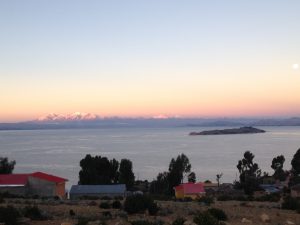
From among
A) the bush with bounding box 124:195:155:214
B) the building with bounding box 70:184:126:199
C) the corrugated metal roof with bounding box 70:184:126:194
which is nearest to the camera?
the bush with bounding box 124:195:155:214

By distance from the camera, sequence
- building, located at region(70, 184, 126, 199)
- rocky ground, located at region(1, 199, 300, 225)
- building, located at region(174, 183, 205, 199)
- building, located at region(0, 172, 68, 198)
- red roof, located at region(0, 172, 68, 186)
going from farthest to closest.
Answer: building, located at region(174, 183, 205, 199) < building, located at region(70, 184, 126, 199) < red roof, located at region(0, 172, 68, 186) < building, located at region(0, 172, 68, 198) < rocky ground, located at region(1, 199, 300, 225)

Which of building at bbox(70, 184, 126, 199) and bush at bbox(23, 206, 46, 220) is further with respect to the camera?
building at bbox(70, 184, 126, 199)

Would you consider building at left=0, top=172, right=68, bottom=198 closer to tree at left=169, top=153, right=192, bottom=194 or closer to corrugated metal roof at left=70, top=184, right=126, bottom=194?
corrugated metal roof at left=70, top=184, right=126, bottom=194

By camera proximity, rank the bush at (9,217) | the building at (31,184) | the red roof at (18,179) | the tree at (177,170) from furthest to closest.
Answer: the tree at (177,170), the red roof at (18,179), the building at (31,184), the bush at (9,217)

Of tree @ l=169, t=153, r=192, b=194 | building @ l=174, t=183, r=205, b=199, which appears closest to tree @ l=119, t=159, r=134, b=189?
tree @ l=169, t=153, r=192, b=194

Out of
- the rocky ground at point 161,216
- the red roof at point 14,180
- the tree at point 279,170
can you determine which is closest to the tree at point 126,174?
the red roof at point 14,180

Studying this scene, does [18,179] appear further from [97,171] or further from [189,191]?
[97,171]

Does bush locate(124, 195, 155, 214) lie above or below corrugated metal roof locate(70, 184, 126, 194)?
above

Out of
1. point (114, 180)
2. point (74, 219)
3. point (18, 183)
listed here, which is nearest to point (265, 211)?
point (74, 219)

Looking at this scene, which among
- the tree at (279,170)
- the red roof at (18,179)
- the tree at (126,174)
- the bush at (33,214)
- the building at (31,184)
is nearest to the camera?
the bush at (33,214)

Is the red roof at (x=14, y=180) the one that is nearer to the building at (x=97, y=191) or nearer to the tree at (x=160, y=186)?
the building at (x=97, y=191)

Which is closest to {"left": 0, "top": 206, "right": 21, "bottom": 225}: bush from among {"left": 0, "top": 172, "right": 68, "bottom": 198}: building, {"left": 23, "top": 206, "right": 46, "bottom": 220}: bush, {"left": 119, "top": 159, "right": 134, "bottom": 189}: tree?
{"left": 23, "top": 206, "right": 46, "bottom": 220}: bush

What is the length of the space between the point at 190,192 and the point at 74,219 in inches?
1134

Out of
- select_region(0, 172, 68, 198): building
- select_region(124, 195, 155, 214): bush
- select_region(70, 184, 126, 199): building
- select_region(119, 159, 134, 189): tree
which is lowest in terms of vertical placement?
select_region(119, 159, 134, 189): tree
